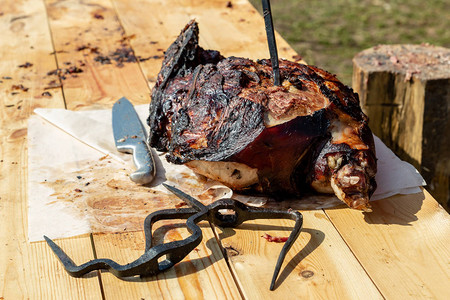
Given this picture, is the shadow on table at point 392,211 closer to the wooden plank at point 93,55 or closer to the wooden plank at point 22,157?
the wooden plank at point 22,157

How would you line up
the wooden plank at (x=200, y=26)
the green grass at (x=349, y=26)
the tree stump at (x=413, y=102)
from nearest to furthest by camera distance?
the wooden plank at (x=200, y=26)
the tree stump at (x=413, y=102)
the green grass at (x=349, y=26)

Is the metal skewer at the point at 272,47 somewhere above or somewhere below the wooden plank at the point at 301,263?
above

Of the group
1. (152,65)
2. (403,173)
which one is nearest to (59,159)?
(152,65)

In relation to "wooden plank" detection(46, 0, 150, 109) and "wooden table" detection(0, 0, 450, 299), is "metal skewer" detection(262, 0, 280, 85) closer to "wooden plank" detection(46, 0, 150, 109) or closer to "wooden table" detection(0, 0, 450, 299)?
"wooden table" detection(0, 0, 450, 299)

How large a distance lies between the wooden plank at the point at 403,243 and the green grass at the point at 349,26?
445 centimetres

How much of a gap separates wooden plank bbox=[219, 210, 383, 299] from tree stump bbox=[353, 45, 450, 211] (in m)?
2.12

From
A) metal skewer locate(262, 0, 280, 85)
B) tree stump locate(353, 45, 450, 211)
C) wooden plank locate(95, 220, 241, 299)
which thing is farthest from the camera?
tree stump locate(353, 45, 450, 211)

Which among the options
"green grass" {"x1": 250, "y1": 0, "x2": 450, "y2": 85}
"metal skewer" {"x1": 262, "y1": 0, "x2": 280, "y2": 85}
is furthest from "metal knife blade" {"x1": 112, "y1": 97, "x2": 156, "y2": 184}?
"green grass" {"x1": 250, "y1": 0, "x2": 450, "y2": 85}

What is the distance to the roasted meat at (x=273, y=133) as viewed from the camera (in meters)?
2.08

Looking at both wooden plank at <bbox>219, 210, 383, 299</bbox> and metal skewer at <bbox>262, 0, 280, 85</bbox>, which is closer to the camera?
wooden plank at <bbox>219, 210, 383, 299</bbox>

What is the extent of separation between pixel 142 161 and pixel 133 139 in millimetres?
218

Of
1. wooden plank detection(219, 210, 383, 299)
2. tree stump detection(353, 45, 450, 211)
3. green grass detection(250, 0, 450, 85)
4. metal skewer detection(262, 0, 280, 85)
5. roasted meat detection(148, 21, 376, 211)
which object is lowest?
green grass detection(250, 0, 450, 85)

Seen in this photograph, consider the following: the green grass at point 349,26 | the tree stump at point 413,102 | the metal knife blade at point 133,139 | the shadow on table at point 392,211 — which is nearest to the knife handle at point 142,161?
the metal knife blade at point 133,139

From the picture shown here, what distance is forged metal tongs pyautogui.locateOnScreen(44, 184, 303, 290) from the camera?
179 centimetres
